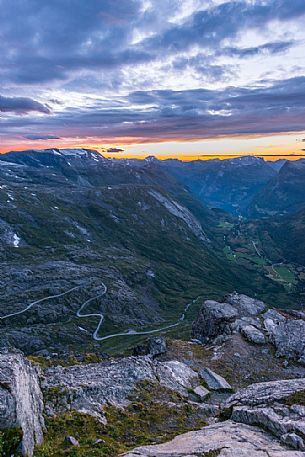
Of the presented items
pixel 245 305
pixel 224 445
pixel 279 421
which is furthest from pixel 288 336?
pixel 224 445

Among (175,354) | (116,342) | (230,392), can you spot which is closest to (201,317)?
(175,354)

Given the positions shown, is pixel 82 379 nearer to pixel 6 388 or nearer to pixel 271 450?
pixel 6 388

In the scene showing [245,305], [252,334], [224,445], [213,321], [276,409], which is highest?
[224,445]

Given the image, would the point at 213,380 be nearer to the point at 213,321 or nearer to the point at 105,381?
the point at 105,381

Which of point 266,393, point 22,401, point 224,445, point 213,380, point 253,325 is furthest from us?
point 253,325

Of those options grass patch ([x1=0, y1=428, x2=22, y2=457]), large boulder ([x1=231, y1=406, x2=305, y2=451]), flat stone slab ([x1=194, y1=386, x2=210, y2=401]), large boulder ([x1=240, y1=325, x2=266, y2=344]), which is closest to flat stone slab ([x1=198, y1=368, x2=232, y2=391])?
flat stone slab ([x1=194, y1=386, x2=210, y2=401])

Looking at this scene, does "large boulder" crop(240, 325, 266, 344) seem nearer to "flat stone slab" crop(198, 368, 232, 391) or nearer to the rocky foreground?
the rocky foreground

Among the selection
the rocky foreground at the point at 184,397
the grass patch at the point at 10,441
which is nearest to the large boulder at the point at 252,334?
the rocky foreground at the point at 184,397

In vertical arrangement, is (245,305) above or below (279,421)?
below
